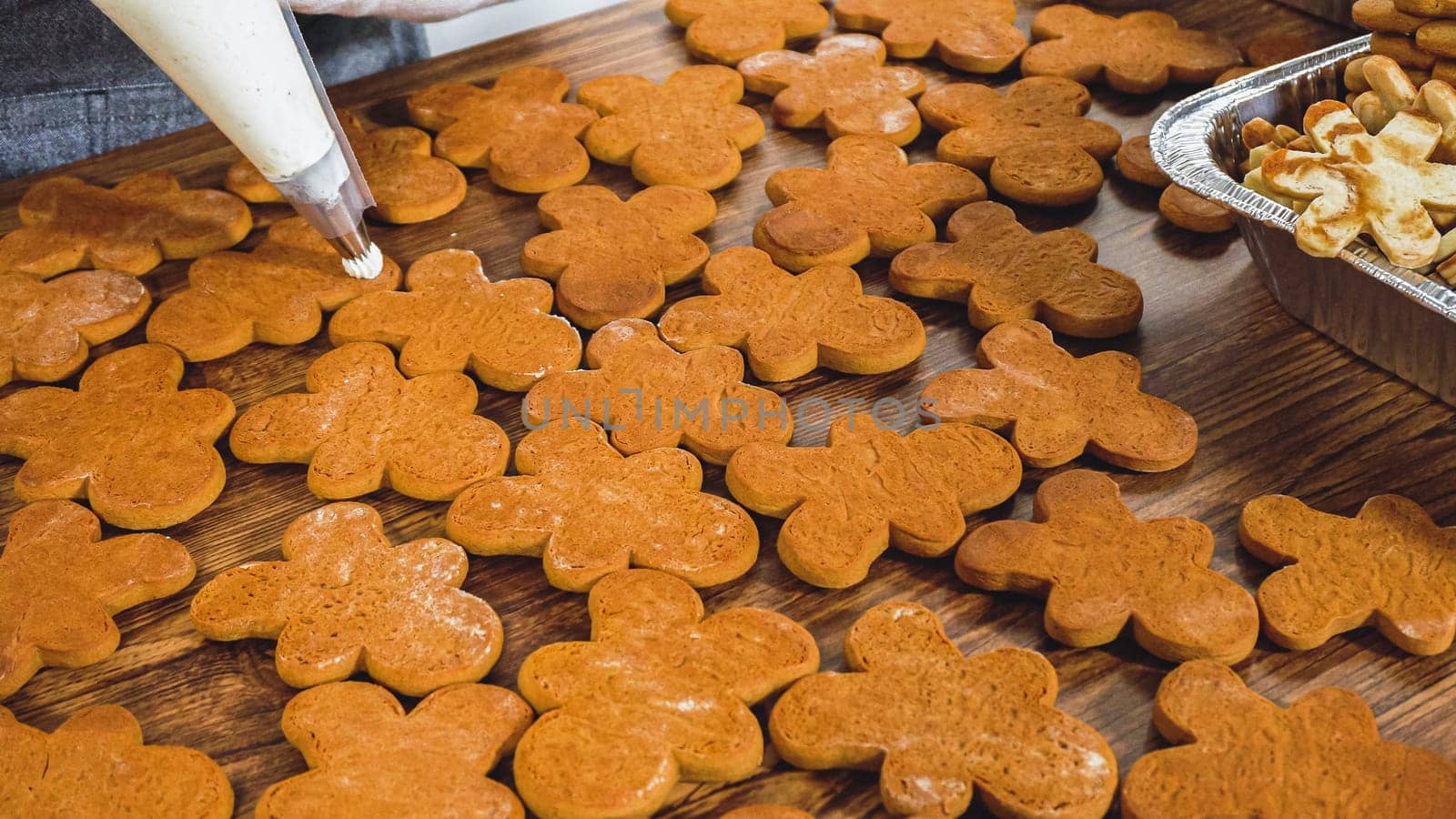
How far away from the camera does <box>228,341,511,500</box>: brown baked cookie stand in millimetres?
961

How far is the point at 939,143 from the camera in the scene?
1269mm

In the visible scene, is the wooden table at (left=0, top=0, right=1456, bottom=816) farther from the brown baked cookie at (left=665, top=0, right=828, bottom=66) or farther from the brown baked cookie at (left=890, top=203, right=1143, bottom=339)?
the brown baked cookie at (left=665, top=0, right=828, bottom=66)

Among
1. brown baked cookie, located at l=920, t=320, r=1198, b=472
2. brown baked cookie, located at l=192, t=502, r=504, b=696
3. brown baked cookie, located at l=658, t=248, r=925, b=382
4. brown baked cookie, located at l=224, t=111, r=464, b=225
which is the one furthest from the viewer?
brown baked cookie, located at l=224, t=111, r=464, b=225

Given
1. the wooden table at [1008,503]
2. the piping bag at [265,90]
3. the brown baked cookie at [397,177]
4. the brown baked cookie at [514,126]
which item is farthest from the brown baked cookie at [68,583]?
the brown baked cookie at [514,126]

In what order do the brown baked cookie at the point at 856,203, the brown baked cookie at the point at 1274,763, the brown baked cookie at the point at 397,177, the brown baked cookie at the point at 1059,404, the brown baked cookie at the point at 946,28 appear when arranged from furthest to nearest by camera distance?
the brown baked cookie at the point at 946,28 → the brown baked cookie at the point at 397,177 → the brown baked cookie at the point at 856,203 → the brown baked cookie at the point at 1059,404 → the brown baked cookie at the point at 1274,763

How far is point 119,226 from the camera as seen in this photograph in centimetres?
125

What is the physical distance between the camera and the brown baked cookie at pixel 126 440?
963 millimetres

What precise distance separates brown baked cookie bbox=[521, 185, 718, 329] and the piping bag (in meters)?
0.19

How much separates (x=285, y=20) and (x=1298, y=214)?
2.78ft

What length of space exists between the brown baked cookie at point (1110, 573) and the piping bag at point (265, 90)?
651 mm

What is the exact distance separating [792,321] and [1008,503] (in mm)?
265

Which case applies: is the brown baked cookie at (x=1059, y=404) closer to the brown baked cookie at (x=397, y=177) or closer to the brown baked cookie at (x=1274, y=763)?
the brown baked cookie at (x=1274, y=763)

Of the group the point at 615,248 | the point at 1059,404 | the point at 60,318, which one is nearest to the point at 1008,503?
the point at 1059,404

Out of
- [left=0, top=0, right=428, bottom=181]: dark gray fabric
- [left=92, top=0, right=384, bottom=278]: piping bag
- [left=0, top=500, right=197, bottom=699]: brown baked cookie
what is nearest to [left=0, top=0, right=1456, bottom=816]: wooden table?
[left=0, top=500, right=197, bottom=699]: brown baked cookie
